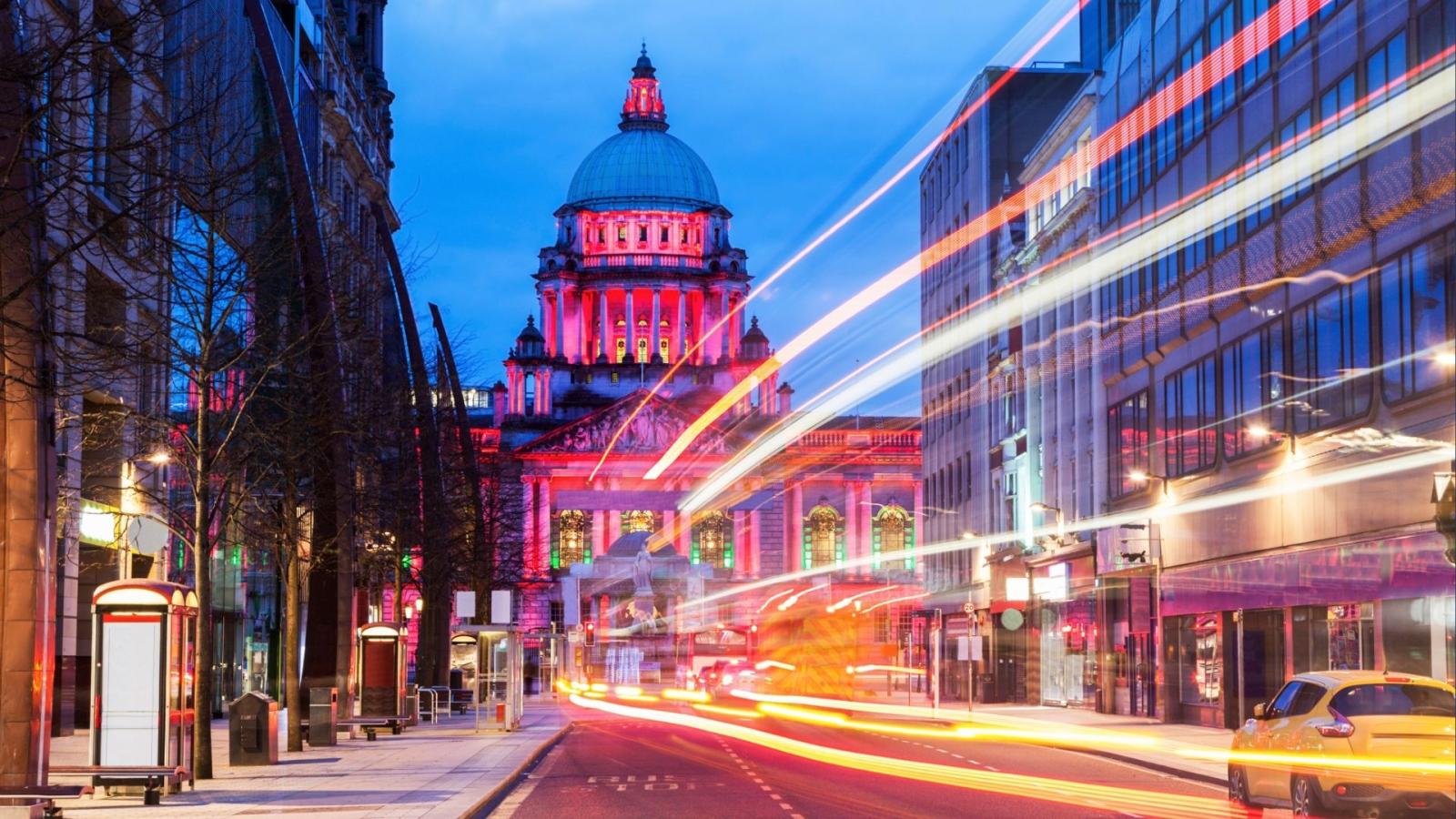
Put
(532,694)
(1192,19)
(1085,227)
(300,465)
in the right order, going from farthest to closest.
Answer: (532,694)
(1085,227)
(1192,19)
(300,465)

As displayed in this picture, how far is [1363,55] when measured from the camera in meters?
34.1

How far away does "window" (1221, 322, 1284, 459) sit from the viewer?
4000 centimetres

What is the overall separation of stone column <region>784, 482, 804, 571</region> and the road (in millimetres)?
124038

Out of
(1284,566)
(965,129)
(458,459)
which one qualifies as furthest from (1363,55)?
(965,129)

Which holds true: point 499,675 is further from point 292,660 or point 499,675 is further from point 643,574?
point 643,574

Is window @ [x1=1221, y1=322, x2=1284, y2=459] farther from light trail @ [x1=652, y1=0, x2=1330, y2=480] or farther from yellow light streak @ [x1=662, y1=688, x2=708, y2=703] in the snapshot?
yellow light streak @ [x1=662, y1=688, x2=708, y2=703]

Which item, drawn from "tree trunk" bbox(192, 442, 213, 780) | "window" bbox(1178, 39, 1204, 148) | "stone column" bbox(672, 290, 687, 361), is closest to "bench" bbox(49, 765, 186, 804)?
"tree trunk" bbox(192, 442, 213, 780)

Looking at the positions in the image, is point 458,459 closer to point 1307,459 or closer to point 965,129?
point 965,129

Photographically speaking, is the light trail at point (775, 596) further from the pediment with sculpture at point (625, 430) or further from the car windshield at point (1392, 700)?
the car windshield at point (1392, 700)

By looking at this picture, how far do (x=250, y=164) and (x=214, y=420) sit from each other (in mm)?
12515

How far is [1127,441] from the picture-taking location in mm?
54000

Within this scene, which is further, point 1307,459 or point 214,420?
point 1307,459

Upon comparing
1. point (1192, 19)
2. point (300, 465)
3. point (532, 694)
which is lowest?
point (532, 694)

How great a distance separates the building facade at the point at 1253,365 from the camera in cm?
3222
